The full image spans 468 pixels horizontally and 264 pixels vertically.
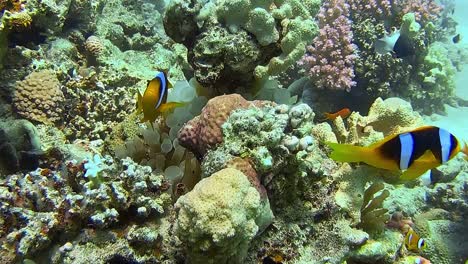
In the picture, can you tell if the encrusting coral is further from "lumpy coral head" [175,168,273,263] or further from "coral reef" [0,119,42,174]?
"coral reef" [0,119,42,174]

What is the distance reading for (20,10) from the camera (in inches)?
149

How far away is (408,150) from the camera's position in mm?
2244

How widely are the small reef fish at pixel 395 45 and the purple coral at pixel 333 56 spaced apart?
0.37 meters

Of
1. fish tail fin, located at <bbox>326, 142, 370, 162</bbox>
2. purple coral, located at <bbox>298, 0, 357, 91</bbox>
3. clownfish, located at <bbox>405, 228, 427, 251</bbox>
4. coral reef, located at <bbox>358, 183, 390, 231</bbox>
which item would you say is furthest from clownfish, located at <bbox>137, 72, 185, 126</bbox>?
purple coral, located at <bbox>298, 0, 357, 91</bbox>

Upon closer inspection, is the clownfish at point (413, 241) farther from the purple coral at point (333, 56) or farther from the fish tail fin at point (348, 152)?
the purple coral at point (333, 56)

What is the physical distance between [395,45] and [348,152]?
3.43 meters

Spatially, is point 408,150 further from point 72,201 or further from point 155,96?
point 72,201

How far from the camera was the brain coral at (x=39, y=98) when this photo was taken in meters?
3.55

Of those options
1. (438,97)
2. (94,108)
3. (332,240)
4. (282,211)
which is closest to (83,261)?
(282,211)

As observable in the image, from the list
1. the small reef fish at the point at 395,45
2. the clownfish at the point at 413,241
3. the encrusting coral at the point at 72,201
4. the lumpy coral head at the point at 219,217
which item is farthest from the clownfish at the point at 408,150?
the small reef fish at the point at 395,45

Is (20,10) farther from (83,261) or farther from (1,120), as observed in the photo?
(83,261)

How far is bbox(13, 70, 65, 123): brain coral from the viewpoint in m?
3.55

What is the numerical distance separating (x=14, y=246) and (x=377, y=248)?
91.9 inches

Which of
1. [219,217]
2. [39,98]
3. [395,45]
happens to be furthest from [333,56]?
[219,217]
